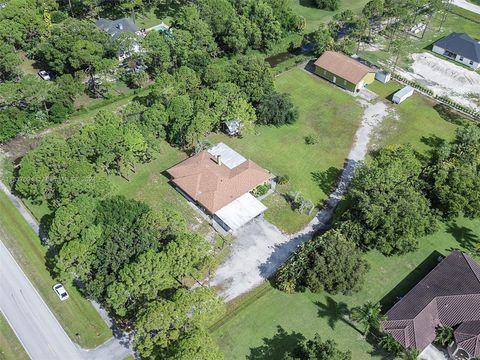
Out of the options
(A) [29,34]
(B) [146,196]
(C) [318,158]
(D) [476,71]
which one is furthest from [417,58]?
(A) [29,34]

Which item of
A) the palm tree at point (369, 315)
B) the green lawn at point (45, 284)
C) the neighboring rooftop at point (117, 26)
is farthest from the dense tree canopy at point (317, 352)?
the neighboring rooftop at point (117, 26)

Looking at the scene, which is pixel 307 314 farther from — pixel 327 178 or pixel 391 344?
pixel 327 178

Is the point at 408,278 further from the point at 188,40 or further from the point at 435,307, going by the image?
the point at 188,40

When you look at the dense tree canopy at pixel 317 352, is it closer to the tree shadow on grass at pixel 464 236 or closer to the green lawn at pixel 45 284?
the green lawn at pixel 45 284

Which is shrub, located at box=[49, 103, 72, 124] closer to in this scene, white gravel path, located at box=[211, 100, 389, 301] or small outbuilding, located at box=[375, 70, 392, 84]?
white gravel path, located at box=[211, 100, 389, 301]

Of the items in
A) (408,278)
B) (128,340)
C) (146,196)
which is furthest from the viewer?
(146,196)

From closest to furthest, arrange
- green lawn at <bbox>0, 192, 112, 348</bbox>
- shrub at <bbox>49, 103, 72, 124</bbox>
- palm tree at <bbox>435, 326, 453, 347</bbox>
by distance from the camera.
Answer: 1. palm tree at <bbox>435, 326, 453, 347</bbox>
2. green lawn at <bbox>0, 192, 112, 348</bbox>
3. shrub at <bbox>49, 103, 72, 124</bbox>

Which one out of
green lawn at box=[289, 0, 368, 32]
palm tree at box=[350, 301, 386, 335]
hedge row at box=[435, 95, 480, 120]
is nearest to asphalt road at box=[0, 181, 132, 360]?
palm tree at box=[350, 301, 386, 335]
